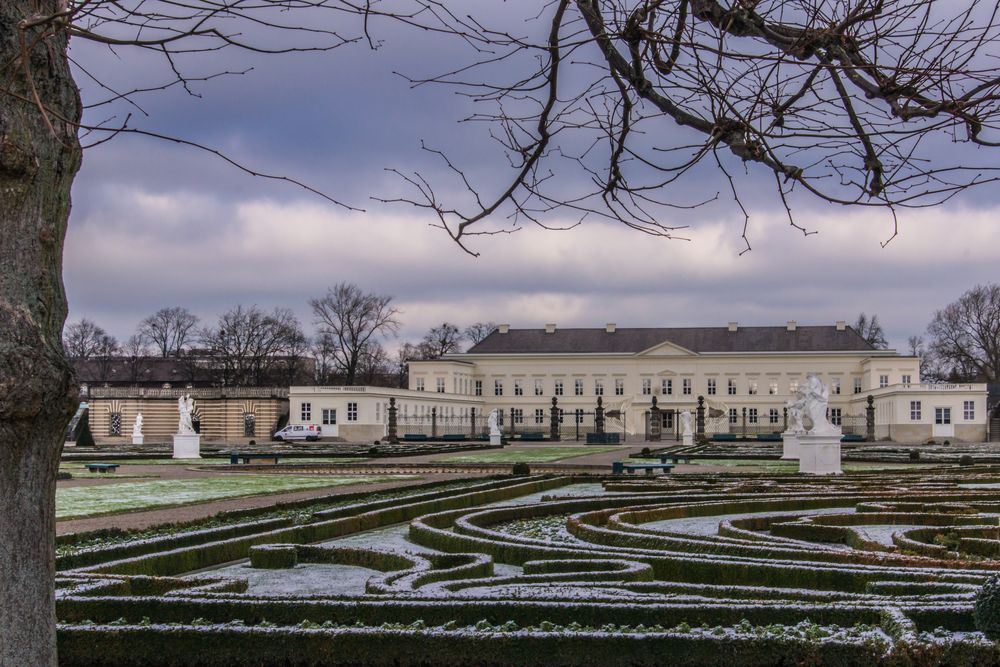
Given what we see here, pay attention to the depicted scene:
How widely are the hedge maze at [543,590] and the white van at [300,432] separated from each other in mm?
42357

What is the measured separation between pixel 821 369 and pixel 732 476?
5522 centimetres

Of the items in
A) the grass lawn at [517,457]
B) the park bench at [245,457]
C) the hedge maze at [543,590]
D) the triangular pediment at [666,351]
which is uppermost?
the triangular pediment at [666,351]

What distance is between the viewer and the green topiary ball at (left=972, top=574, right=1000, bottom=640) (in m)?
5.45

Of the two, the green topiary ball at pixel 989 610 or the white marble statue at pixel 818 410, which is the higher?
the white marble statue at pixel 818 410

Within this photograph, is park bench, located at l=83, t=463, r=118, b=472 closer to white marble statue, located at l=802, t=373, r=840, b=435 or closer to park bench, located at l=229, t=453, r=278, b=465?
park bench, located at l=229, t=453, r=278, b=465

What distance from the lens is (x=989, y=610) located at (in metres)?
5.49

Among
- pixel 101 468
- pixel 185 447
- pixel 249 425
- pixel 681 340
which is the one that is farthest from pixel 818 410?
pixel 681 340

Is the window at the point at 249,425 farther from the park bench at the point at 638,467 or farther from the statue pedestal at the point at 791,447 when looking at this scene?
the park bench at the point at 638,467

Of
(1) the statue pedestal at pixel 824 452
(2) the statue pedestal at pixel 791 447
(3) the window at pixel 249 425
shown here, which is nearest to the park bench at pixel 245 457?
(2) the statue pedestal at pixel 791 447

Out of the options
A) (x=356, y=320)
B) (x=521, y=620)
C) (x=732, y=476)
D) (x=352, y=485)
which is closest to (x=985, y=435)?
(x=356, y=320)

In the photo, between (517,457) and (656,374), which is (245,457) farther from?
(656,374)

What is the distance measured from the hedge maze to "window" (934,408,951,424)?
47.9m

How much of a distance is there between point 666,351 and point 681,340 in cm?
298

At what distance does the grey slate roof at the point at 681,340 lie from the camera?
244 feet
